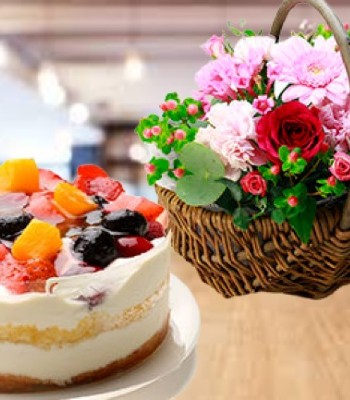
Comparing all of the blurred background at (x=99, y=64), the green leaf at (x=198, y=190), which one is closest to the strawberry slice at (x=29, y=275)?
the green leaf at (x=198, y=190)

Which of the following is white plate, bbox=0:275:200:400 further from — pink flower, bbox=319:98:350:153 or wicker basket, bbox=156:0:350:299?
pink flower, bbox=319:98:350:153

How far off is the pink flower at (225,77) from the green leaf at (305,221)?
0.27m

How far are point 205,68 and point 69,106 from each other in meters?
8.59

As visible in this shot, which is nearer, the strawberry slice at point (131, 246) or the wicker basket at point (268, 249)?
the strawberry slice at point (131, 246)

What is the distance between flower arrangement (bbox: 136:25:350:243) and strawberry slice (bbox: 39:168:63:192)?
0.78 ft

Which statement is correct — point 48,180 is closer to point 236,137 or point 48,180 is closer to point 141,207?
point 141,207

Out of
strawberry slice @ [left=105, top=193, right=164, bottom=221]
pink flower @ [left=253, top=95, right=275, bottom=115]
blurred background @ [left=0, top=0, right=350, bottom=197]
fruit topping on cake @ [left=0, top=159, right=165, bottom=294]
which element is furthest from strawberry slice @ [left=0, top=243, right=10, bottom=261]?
blurred background @ [left=0, top=0, right=350, bottom=197]

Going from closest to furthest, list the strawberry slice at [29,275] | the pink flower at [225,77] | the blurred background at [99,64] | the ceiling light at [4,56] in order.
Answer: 1. the strawberry slice at [29,275]
2. the pink flower at [225,77]
3. the blurred background at [99,64]
4. the ceiling light at [4,56]

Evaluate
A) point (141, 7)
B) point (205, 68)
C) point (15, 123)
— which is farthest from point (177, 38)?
point (205, 68)

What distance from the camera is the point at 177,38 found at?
7.08 m

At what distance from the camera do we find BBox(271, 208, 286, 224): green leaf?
4.28ft

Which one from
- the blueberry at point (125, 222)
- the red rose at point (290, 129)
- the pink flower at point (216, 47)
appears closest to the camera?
the blueberry at point (125, 222)

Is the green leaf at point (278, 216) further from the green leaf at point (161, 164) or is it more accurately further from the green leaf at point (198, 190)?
the green leaf at point (161, 164)

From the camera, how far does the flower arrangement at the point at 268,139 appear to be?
1298mm
